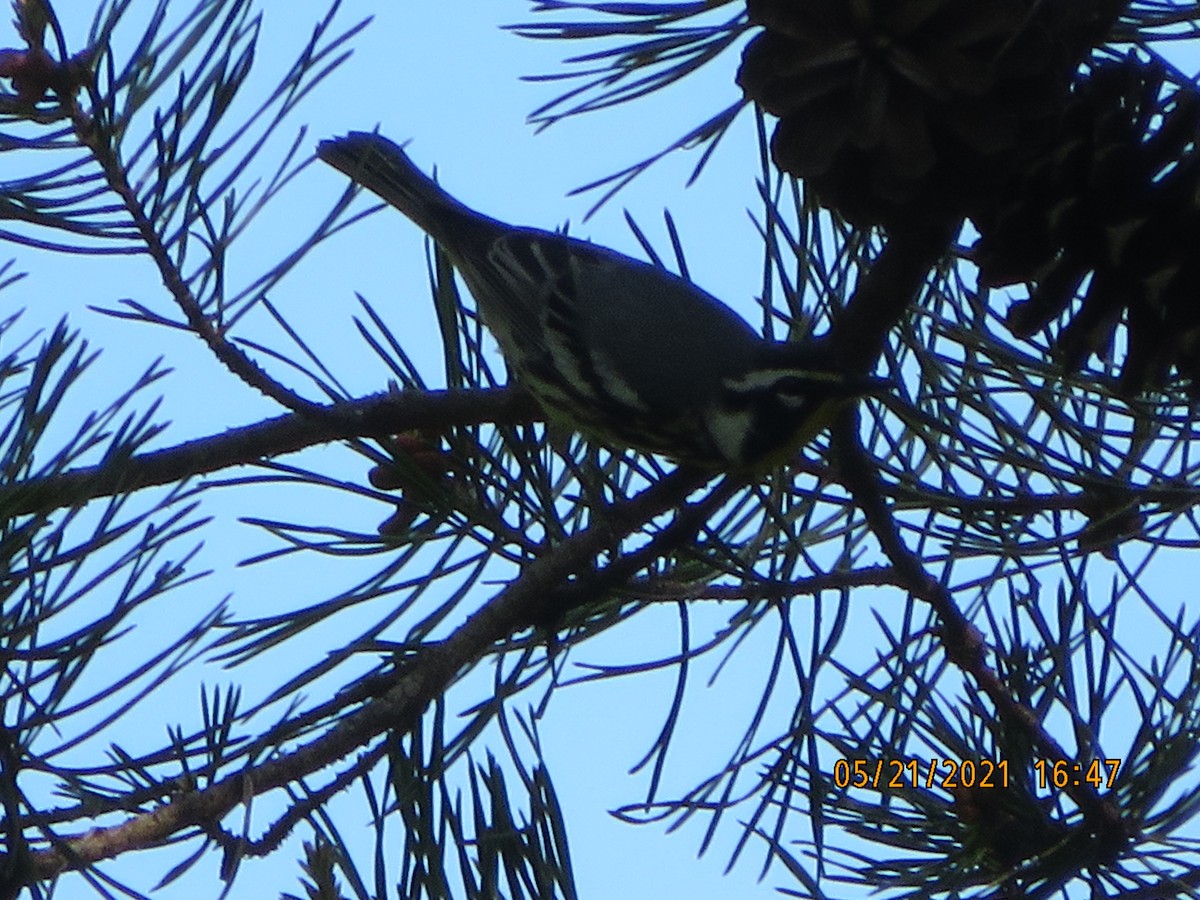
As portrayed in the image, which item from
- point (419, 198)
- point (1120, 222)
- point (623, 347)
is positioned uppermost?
point (419, 198)

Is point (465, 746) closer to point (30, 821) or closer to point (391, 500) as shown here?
point (391, 500)

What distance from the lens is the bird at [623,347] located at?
177 centimetres

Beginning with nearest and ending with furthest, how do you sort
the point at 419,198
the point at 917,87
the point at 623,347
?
1. the point at 917,87
2. the point at 623,347
3. the point at 419,198

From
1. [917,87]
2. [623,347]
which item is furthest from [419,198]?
[917,87]

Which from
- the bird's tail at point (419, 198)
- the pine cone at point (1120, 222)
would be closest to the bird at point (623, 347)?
the bird's tail at point (419, 198)

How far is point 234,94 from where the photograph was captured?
138 cm

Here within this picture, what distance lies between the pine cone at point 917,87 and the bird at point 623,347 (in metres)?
0.31

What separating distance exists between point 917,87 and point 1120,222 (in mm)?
216

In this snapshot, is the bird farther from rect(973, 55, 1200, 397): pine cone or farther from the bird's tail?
rect(973, 55, 1200, 397): pine cone

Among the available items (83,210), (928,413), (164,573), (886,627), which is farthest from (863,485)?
(83,210)

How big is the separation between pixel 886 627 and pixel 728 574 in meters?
0.18

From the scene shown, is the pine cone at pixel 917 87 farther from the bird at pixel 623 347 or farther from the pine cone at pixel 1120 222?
the bird at pixel 623 347

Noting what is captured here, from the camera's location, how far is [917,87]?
1209 mm

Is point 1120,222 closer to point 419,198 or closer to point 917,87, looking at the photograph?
point 917,87
